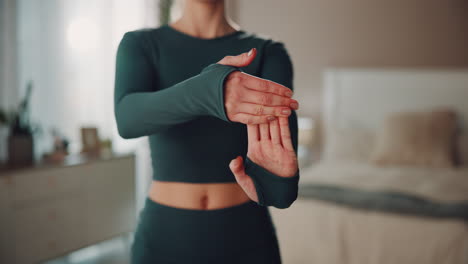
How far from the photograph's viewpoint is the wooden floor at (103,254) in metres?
2.98

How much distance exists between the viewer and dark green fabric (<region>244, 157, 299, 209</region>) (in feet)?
2.16

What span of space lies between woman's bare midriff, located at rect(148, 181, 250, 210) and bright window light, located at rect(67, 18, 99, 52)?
284cm

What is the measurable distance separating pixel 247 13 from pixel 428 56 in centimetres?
196

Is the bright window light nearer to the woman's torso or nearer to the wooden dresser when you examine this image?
the wooden dresser

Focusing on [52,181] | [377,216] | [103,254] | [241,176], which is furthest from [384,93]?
[241,176]

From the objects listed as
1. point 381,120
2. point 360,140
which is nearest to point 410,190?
point 360,140

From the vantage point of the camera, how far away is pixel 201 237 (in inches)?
32.7

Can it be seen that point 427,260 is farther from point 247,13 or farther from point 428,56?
point 247,13

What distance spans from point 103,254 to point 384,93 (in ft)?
9.55

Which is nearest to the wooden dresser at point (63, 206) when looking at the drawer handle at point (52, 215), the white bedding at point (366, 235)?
the drawer handle at point (52, 215)

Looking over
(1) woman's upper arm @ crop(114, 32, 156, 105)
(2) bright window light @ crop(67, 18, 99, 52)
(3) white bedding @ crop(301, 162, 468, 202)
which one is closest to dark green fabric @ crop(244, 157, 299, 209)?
(1) woman's upper arm @ crop(114, 32, 156, 105)

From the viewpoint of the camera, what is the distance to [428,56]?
392 centimetres

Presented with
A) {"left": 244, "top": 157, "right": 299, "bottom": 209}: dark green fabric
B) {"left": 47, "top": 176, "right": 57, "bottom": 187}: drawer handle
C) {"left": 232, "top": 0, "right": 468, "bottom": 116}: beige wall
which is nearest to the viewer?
{"left": 244, "top": 157, "right": 299, "bottom": 209}: dark green fabric

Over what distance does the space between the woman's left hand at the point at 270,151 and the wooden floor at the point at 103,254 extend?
2.60 meters
